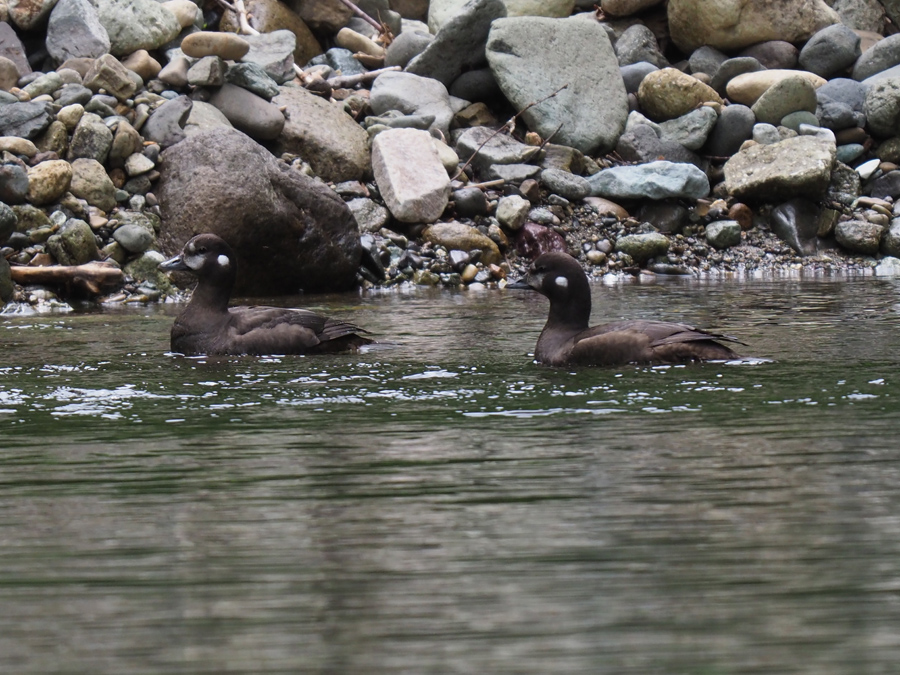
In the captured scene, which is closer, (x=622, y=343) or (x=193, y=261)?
(x=622, y=343)

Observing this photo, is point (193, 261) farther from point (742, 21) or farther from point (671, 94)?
point (742, 21)

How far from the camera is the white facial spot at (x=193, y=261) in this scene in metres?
8.84

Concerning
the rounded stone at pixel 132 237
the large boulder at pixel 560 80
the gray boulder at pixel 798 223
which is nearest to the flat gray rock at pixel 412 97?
the large boulder at pixel 560 80

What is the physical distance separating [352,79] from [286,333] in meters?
11.0

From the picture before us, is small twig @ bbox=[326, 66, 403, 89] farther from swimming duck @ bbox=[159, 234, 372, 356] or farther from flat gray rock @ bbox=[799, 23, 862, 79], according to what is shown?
swimming duck @ bbox=[159, 234, 372, 356]

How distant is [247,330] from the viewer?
8.26 metres

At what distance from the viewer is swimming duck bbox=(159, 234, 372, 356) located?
817 centimetres

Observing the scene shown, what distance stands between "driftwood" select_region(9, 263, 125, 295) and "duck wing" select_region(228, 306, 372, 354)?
477cm

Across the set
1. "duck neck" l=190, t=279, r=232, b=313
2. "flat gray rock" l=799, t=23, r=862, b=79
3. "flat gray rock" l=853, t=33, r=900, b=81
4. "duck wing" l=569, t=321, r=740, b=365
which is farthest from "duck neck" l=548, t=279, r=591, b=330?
"flat gray rock" l=853, t=33, r=900, b=81

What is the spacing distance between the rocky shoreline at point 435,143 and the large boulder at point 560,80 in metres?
0.03

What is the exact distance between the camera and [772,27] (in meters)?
20.3

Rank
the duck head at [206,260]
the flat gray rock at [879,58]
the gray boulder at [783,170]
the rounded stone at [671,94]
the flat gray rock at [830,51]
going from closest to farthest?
the duck head at [206,260] < the gray boulder at [783,170] < the rounded stone at [671,94] < the flat gray rock at [879,58] < the flat gray rock at [830,51]

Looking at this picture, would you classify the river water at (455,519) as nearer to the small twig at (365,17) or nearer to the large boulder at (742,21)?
the large boulder at (742,21)

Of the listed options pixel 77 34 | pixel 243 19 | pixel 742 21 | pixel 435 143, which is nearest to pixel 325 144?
pixel 435 143
